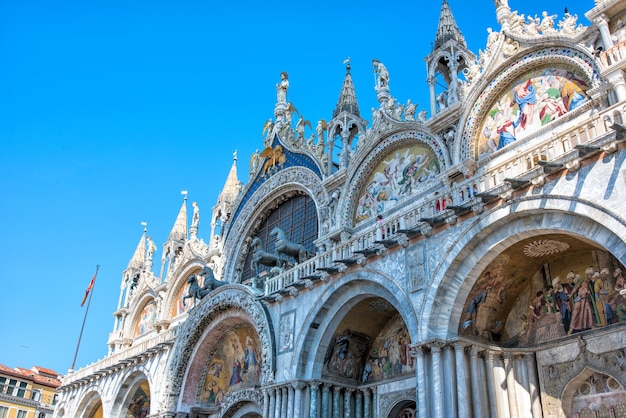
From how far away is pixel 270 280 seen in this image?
1705cm

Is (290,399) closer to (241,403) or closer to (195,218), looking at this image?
(241,403)

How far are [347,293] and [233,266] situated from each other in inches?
379

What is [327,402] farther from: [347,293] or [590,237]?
[590,237]

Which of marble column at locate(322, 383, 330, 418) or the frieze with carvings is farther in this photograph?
marble column at locate(322, 383, 330, 418)

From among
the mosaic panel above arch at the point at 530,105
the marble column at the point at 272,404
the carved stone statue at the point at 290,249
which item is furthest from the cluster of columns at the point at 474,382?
the carved stone statue at the point at 290,249

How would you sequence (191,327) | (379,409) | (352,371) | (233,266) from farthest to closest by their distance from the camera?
1. (233,266)
2. (191,327)
3. (352,371)
4. (379,409)

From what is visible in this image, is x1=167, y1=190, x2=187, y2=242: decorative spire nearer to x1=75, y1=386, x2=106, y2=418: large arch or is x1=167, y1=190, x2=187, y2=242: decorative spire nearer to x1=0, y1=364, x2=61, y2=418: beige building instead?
x1=75, y1=386, x2=106, y2=418: large arch

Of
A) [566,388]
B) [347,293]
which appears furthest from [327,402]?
[566,388]

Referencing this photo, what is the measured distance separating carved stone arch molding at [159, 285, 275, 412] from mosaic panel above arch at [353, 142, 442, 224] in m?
4.02

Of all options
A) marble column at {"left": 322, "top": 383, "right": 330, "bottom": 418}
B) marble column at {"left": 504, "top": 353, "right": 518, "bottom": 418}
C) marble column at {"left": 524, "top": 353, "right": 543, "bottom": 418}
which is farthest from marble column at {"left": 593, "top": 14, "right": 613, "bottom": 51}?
marble column at {"left": 322, "top": 383, "right": 330, "bottom": 418}

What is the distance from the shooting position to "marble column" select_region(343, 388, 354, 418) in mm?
14320

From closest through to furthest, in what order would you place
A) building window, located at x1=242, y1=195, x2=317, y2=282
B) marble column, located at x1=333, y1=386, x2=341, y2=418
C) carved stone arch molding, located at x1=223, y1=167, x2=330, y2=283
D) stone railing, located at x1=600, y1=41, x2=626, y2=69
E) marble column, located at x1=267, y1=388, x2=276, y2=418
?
1. stone railing, located at x1=600, y1=41, x2=626, y2=69
2. marble column, located at x1=333, y1=386, x2=341, y2=418
3. marble column, located at x1=267, y1=388, x2=276, y2=418
4. building window, located at x1=242, y1=195, x2=317, y2=282
5. carved stone arch molding, located at x1=223, y1=167, x2=330, y2=283

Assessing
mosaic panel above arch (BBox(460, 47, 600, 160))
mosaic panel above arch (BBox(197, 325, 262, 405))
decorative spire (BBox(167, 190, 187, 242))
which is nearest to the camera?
mosaic panel above arch (BBox(460, 47, 600, 160))

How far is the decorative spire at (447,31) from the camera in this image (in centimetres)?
1706
